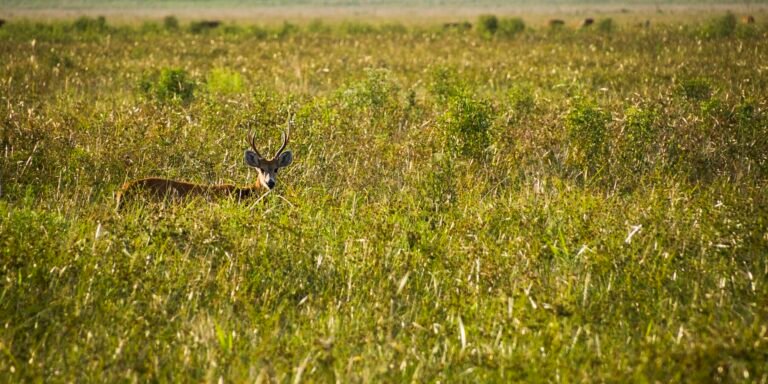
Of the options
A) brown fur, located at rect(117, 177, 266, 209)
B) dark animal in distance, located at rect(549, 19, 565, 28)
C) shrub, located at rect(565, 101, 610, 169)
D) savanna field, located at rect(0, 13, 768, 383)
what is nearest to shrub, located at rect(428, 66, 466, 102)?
savanna field, located at rect(0, 13, 768, 383)

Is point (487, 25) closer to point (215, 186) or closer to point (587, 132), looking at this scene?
point (587, 132)

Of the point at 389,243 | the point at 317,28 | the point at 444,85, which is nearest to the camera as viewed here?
the point at 389,243

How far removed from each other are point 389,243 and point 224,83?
950cm

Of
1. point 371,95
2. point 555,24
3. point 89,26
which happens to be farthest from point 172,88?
point 555,24

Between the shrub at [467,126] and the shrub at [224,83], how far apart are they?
5.43m

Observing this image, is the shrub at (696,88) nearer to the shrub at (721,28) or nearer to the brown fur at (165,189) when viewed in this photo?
the brown fur at (165,189)

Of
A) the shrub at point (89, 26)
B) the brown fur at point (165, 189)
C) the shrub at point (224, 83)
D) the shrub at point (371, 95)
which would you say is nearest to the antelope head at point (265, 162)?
the brown fur at point (165, 189)

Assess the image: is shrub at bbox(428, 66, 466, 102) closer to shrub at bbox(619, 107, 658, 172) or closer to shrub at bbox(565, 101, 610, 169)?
shrub at bbox(565, 101, 610, 169)

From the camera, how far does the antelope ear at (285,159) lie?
8.40m

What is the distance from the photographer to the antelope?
7574 millimetres

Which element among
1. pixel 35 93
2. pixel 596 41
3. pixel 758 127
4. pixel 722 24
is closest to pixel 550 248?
pixel 758 127

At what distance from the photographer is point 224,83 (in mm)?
15039

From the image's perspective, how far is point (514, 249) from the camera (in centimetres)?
606

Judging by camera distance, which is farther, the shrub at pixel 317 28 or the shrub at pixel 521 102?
the shrub at pixel 317 28
